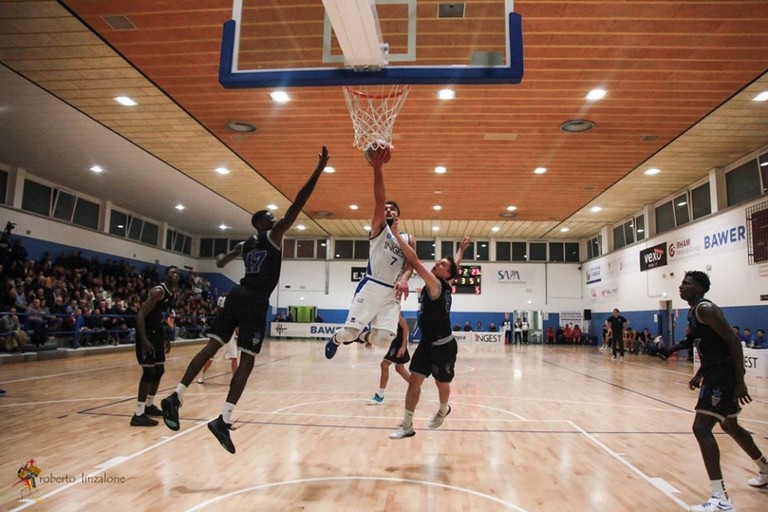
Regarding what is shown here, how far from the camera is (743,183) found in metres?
14.5

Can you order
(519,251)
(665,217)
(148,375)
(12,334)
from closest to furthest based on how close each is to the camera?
(148,375) → (12,334) → (665,217) → (519,251)

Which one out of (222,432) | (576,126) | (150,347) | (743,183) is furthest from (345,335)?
(743,183)

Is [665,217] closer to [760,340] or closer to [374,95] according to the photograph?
[760,340]

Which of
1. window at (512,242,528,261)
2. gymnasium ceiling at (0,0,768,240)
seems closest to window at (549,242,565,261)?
window at (512,242,528,261)

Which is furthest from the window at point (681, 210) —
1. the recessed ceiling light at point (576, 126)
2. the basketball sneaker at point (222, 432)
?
the basketball sneaker at point (222, 432)

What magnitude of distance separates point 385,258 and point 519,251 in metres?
26.5

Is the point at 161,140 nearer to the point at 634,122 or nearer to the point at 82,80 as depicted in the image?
the point at 82,80

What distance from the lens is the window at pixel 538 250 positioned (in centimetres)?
3028

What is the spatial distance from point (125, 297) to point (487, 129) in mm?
15722

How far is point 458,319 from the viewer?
96.9 ft

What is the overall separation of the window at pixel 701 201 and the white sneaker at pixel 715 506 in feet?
50.2

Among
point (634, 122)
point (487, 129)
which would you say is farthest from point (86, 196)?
point (634, 122)

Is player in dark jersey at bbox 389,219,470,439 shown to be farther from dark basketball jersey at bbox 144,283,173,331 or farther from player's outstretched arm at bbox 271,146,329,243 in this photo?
dark basketball jersey at bbox 144,283,173,331

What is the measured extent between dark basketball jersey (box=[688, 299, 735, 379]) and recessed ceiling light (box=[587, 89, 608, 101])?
245 inches
